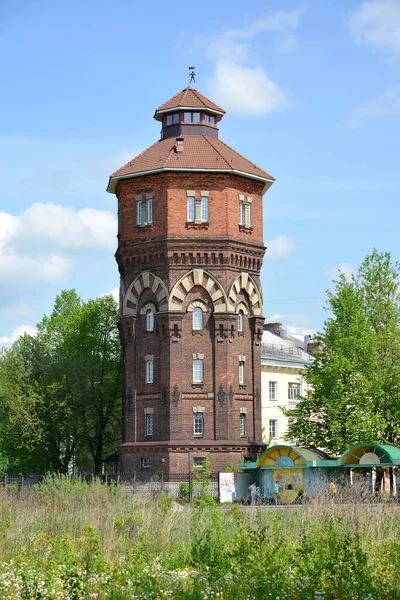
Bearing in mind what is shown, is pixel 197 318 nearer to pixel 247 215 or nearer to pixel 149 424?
pixel 149 424

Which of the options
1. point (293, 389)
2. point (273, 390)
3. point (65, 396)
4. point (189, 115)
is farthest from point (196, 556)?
point (293, 389)

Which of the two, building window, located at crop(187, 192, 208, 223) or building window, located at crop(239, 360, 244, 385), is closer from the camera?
building window, located at crop(187, 192, 208, 223)

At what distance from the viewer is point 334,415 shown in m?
50.9

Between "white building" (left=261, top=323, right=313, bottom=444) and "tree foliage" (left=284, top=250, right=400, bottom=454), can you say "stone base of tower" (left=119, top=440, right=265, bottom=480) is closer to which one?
"tree foliage" (left=284, top=250, right=400, bottom=454)

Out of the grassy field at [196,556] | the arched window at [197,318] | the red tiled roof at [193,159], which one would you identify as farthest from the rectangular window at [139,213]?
the grassy field at [196,556]

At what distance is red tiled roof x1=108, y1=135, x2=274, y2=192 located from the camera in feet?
180

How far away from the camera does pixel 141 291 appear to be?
55594mm

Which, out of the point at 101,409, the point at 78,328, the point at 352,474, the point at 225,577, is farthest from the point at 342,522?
the point at 78,328

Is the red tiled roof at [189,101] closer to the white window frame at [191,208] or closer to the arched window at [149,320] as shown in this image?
the white window frame at [191,208]

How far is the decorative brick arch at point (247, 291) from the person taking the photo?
179 ft

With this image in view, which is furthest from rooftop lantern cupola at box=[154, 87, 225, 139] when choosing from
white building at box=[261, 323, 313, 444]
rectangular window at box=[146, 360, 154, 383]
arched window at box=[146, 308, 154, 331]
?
white building at box=[261, 323, 313, 444]

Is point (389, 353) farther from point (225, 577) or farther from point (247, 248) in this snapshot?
point (225, 577)

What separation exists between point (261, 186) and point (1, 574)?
43.8m

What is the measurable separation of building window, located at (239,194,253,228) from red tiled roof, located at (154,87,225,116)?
5.99 m
